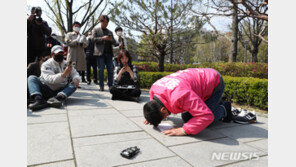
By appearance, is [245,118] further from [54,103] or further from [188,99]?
[54,103]

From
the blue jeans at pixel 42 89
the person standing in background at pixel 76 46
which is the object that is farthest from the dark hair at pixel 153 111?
the person standing in background at pixel 76 46

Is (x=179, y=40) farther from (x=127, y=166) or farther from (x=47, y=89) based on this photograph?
(x=127, y=166)

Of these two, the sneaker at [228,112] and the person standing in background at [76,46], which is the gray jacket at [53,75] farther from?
the sneaker at [228,112]

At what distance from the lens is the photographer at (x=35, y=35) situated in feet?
17.2

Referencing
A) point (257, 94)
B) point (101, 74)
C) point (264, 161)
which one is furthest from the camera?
point (101, 74)

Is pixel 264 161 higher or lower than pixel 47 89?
lower

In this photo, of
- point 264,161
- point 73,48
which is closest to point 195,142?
point 264,161

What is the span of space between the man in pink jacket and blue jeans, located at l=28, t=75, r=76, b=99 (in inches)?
91.0

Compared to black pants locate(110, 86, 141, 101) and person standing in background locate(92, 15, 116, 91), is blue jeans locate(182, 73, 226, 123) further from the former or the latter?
person standing in background locate(92, 15, 116, 91)

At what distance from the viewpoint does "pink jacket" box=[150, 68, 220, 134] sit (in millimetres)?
2387

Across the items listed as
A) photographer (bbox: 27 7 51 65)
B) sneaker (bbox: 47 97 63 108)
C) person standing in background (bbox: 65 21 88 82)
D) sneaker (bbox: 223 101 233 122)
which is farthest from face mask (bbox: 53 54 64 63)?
sneaker (bbox: 223 101 233 122)

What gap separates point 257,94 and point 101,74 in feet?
14.0

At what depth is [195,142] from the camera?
2.49 metres

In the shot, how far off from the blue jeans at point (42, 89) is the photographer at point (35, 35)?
5.11ft
